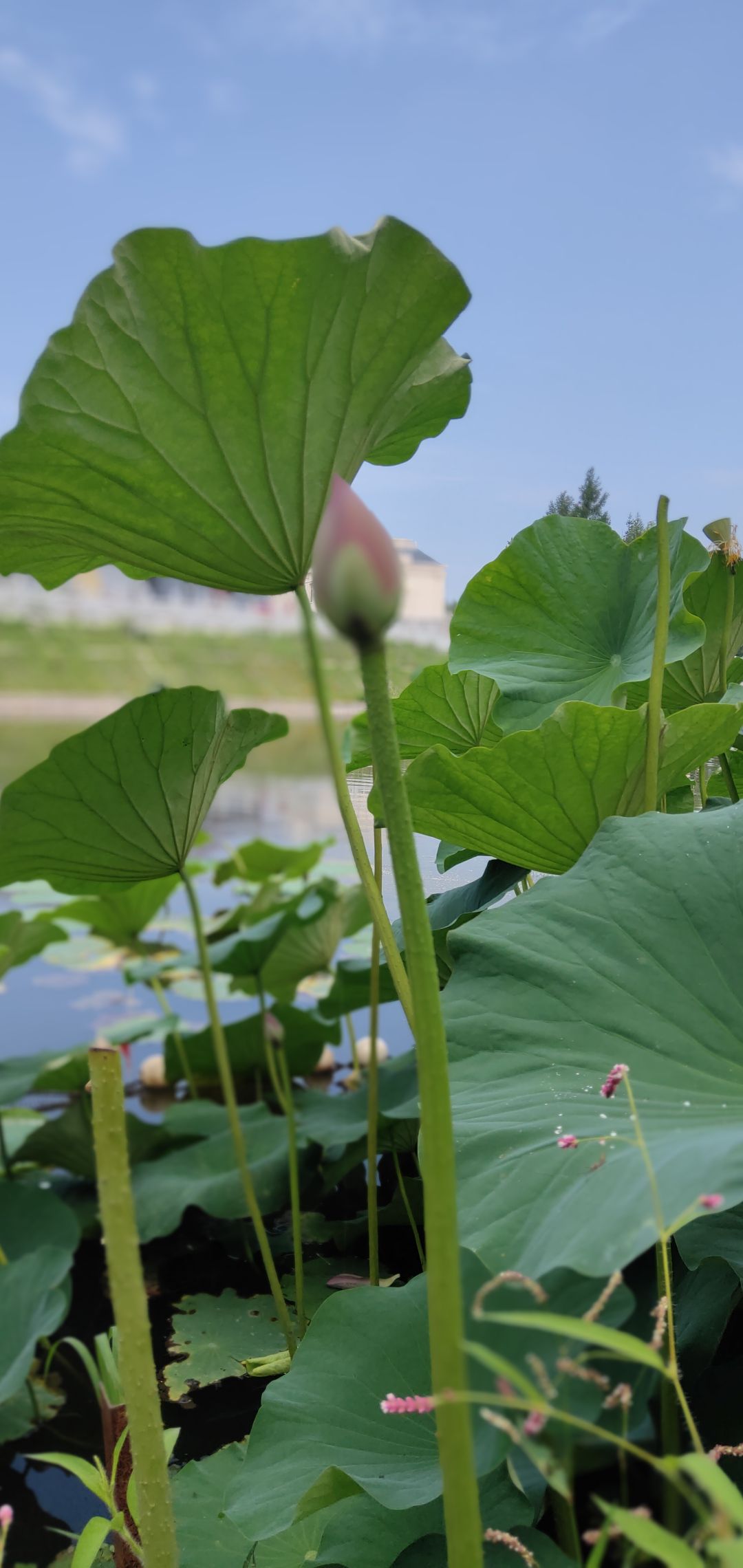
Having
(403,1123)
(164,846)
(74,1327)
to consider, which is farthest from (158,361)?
(74,1327)

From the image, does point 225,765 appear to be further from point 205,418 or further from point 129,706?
point 205,418

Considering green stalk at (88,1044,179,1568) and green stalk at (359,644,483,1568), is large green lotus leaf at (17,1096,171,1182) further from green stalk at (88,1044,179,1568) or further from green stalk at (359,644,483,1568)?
green stalk at (359,644,483,1568)

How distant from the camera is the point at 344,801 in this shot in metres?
0.38

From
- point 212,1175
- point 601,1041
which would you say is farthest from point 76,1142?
point 601,1041

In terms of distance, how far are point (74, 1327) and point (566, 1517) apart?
680 millimetres

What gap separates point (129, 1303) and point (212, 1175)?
745 mm

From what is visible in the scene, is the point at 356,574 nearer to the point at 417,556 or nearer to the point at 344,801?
the point at 344,801

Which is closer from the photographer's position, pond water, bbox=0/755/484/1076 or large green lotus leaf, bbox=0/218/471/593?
large green lotus leaf, bbox=0/218/471/593

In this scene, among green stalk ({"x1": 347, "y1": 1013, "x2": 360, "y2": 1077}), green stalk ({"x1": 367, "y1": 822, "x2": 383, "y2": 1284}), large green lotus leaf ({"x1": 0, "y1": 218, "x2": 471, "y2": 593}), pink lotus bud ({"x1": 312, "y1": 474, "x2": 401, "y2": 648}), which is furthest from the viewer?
green stalk ({"x1": 347, "y1": 1013, "x2": 360, "y2": 1077})

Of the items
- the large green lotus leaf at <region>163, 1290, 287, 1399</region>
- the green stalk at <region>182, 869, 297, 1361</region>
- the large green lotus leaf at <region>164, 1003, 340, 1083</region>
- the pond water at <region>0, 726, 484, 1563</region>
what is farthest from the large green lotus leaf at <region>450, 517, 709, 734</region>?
the large green lotus leaf at <region>164, 1003, 340, 1083</region>

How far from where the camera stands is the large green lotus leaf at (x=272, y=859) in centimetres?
192

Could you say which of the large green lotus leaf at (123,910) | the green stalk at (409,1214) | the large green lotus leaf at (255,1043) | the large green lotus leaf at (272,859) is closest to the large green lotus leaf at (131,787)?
the green stalk at (409,1214)

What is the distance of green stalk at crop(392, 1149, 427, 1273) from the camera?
600 mm

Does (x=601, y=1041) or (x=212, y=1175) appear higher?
(x=601, y=1041)
